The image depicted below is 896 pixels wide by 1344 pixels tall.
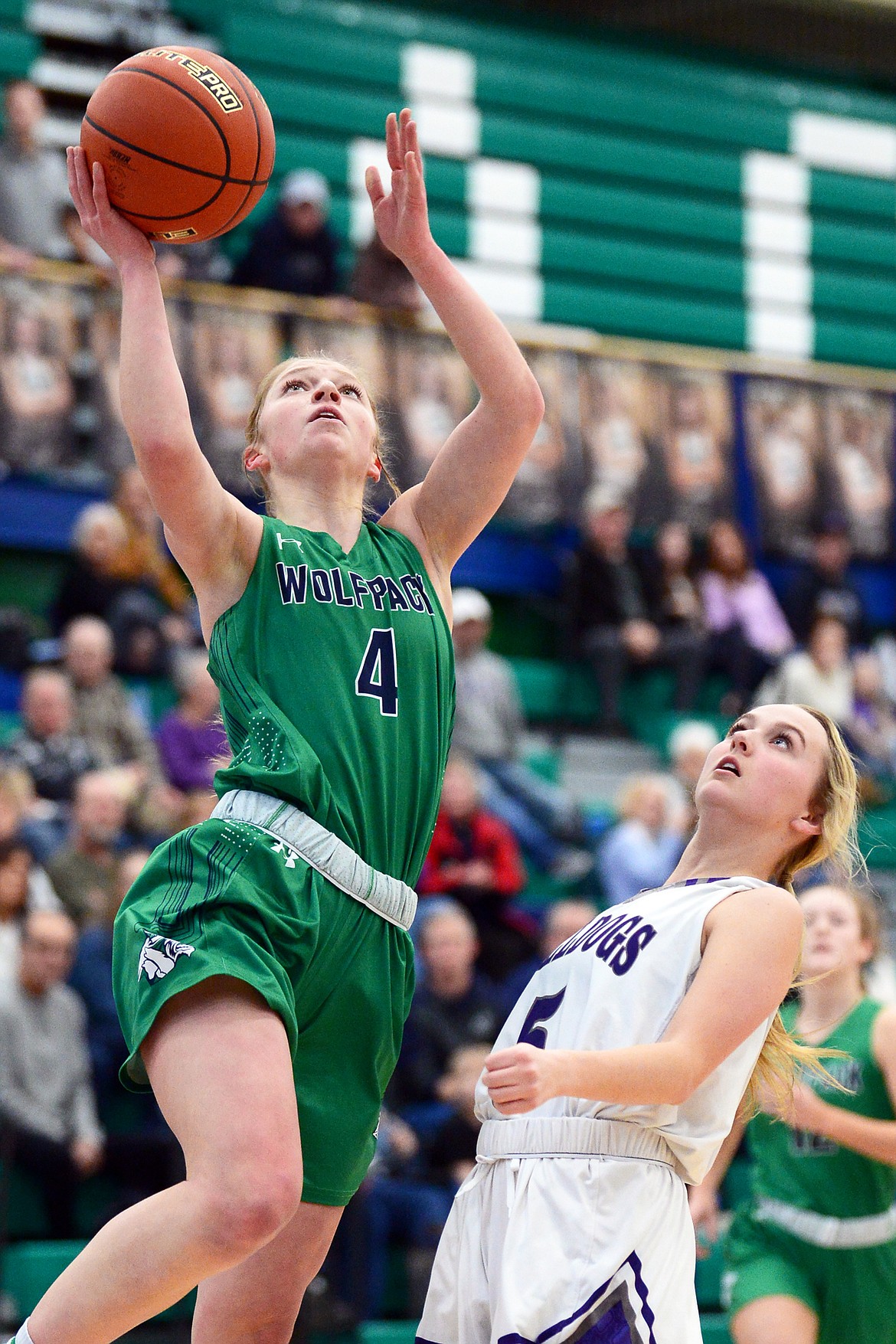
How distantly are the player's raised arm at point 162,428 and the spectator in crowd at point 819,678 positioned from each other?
323 inches

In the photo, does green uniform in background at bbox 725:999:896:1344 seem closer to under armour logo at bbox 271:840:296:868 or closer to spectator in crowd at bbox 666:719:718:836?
under armour logo at bbox 271:840:296:868

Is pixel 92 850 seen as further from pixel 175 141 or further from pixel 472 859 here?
pixel 175 141

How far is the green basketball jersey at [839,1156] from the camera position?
188 inches

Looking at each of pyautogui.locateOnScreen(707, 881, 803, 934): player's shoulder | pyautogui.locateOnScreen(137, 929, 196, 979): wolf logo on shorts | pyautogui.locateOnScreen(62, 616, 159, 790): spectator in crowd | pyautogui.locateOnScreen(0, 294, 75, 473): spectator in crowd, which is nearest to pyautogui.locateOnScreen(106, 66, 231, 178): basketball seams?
pyautogui.locateOnScreen(137, 929, 196, 979): wolf logo on shorts

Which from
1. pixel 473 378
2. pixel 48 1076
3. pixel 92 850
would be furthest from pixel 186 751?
pixel 473 378

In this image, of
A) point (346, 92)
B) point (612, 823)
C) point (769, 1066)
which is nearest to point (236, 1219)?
point (769, 1066)

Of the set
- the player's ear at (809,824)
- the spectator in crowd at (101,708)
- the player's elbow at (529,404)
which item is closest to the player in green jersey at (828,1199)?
the player's ear at (809,824)

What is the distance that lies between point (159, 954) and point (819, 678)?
29.1 ft

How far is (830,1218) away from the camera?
476cm

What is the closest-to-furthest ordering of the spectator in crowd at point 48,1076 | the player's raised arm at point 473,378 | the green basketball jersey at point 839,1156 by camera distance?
1. the player's raised arm at point 473,378
2. the green basketball jersey at point 839,1156
3. the spectator in crowd at point 48,1076

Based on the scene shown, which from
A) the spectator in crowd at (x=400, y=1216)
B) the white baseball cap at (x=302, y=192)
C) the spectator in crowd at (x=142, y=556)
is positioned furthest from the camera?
the white baseball cap at (x=302, y=192)

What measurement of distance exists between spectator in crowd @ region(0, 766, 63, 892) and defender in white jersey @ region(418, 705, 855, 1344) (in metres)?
4.43

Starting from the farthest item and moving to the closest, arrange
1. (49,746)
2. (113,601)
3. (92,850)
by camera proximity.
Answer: (113,601) < (49,746) < (92,850)

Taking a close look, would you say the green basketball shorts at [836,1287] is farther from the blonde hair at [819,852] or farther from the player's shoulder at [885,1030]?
the blonde hair at [819,852]
